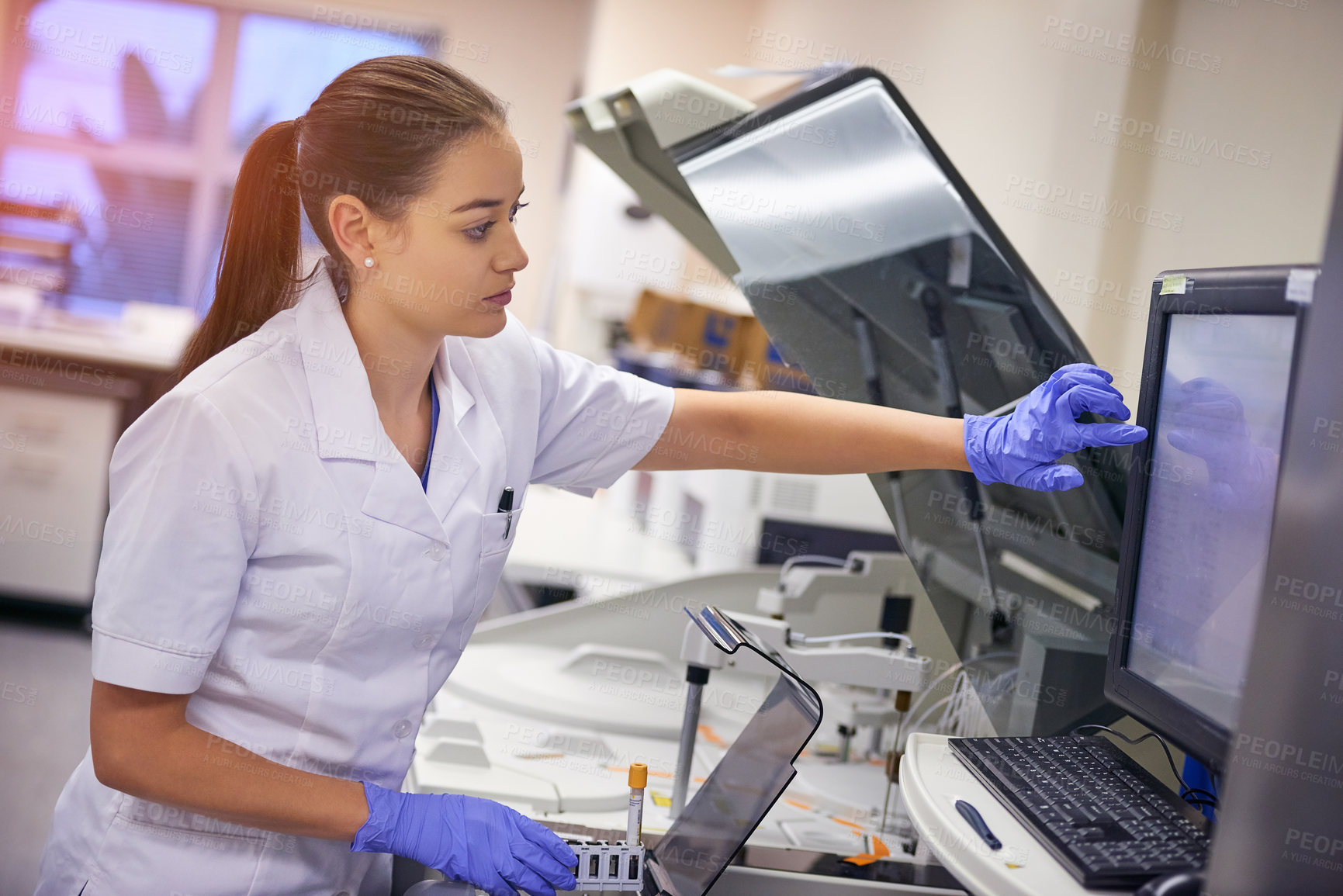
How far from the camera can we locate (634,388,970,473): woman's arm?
1318 mm

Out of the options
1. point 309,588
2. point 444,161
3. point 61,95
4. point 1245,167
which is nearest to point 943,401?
point 1245,167

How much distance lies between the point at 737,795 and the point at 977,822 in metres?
0.30

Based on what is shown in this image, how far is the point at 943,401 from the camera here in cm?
154

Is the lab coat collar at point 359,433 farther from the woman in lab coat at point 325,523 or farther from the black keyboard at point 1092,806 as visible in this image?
the black keyboard at point 1092,806

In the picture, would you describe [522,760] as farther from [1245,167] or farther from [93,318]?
[93,318]

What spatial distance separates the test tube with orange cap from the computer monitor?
0.53m

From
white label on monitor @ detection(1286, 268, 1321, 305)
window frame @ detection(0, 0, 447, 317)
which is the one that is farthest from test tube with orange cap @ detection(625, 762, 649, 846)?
Result: window frame @ detection(0, 0, 447, 317)

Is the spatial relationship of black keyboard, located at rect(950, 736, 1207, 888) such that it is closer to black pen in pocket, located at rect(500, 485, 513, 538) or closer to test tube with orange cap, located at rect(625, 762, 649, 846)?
test tube with orange cap, located at rect(625, 762, 649, 846)

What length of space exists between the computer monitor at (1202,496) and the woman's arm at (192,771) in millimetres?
876

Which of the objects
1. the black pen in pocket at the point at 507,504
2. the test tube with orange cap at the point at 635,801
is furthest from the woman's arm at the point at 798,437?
the test tube with orange cap at the point at 635,801

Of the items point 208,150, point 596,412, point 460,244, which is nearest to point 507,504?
point 596,412

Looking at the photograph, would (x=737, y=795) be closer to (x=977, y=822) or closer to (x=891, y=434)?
(x=977, y=822)

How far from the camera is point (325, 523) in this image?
110cm

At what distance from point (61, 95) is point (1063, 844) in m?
6.78
